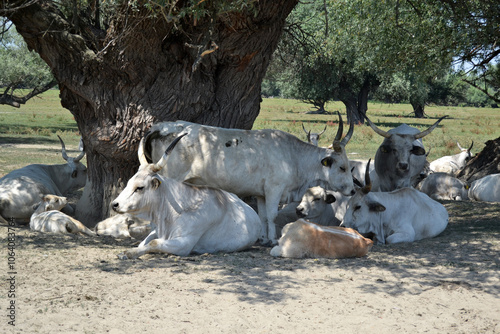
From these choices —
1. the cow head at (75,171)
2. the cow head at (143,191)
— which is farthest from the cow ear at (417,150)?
the cow head at (75,171)

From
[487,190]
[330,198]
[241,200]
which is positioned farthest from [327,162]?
[487,190]

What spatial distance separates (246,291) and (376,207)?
11.1ft

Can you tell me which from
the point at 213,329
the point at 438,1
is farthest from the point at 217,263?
the point at 438,1

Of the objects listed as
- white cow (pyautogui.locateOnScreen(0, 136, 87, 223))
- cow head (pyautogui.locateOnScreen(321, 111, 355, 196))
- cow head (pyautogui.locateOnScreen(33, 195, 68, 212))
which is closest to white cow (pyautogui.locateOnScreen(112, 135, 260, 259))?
cow head (pyautogui.locateOnScreen(321, 111, 355, 196))

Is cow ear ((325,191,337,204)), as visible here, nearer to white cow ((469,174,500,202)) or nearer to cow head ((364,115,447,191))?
cow head ((364,115,447,191))

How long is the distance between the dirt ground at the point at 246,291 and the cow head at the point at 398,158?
3.44m

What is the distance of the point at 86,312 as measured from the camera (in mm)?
5207

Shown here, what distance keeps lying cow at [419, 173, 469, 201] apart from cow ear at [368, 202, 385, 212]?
6.54 meters

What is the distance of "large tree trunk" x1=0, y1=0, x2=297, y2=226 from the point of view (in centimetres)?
909

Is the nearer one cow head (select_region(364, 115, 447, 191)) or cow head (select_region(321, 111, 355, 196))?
cow head (select_region(321, 111, 355, 196))

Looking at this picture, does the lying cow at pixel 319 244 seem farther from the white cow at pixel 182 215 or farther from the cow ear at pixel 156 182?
the cow ear at pixel 156 182

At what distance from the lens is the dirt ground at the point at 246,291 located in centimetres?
514

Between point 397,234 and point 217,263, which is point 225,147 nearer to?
point 217,263

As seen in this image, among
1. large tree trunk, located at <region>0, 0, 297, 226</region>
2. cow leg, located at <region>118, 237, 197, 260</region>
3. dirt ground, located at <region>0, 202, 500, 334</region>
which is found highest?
large tree trunk, located at <region>0, 0, 297, 226</region>
